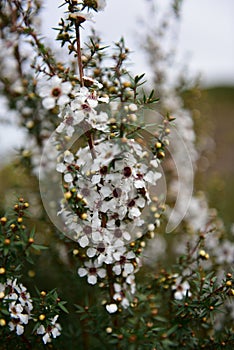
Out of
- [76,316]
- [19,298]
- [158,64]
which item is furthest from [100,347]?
[158,64]

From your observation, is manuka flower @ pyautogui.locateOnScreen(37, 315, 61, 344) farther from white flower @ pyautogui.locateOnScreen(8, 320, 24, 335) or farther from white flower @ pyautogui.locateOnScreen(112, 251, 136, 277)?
white flower @ pyautogui.locateOnScreen(112, 251, 136, 277)

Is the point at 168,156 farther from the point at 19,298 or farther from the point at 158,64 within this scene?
the point at 19,298

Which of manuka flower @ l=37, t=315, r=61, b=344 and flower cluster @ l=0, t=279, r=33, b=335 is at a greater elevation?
flower cluster @ l=0, t=279, r=33, b=335

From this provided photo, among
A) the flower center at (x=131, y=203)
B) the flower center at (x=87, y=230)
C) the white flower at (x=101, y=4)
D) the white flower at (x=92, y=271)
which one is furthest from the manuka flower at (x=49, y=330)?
the white flower at (x=101, y=4)

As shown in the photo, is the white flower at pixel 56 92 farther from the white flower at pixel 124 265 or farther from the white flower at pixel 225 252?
the white flower at pixel 225 252

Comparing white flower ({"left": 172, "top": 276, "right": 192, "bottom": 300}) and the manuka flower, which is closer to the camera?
the manuka flower

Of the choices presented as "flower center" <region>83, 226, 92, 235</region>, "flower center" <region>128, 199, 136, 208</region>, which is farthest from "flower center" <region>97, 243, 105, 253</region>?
"flower center" <region>128, 199, 136, 208</region>

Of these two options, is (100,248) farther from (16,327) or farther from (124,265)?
(16,327)
